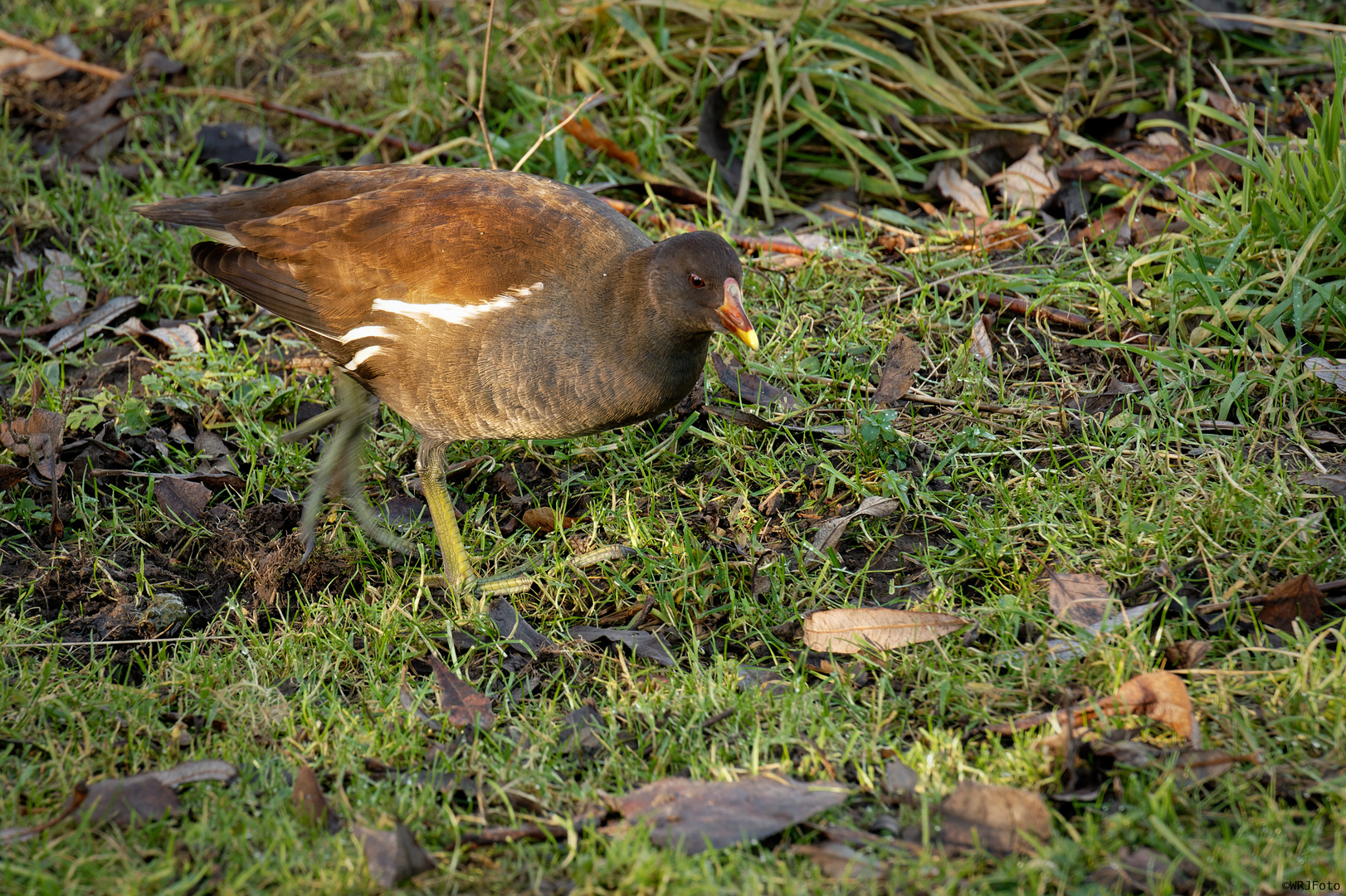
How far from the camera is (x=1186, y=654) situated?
10.00 feet

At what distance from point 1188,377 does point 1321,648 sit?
140 centimetres

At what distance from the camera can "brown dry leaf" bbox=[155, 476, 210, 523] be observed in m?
4.08

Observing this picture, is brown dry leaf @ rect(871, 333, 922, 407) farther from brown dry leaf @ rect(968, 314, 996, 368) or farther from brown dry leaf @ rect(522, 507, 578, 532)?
brown dry leaf @ rect(522, 507, 578, 532)

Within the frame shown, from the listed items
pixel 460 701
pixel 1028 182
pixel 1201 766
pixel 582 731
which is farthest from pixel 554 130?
pixel 1201 766

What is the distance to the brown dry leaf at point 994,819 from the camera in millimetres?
2559

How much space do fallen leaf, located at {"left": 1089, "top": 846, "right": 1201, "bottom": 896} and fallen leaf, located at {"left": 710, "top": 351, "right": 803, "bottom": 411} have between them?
2206 millimetres

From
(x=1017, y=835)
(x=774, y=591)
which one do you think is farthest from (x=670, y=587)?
(x=1017, y=835)

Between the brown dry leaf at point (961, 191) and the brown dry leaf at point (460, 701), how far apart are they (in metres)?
3.35

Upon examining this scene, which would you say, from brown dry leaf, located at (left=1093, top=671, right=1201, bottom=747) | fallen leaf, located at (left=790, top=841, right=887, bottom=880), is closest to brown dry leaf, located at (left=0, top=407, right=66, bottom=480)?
fallen leaf, located at (left=790, top=841, right=887, bottom=880)

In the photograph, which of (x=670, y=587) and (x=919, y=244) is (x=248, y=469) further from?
(x=919, y=244)

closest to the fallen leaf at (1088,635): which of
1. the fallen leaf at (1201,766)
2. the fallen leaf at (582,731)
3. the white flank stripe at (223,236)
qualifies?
the fallen leaf at (1201,766)

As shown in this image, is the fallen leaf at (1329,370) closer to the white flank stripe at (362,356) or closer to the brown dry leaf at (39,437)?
the white flank stripe at (362,356)

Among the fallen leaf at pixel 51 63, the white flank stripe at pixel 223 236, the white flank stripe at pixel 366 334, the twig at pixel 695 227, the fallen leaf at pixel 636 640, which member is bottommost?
the fallen leaf at pixel 636 640

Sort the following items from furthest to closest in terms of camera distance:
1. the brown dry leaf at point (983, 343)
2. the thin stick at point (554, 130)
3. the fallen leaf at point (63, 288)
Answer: the fallen leaf at point (63, 288) → the thin stick at point (554, 130) → the brown dry leaf at point (983, 343)
